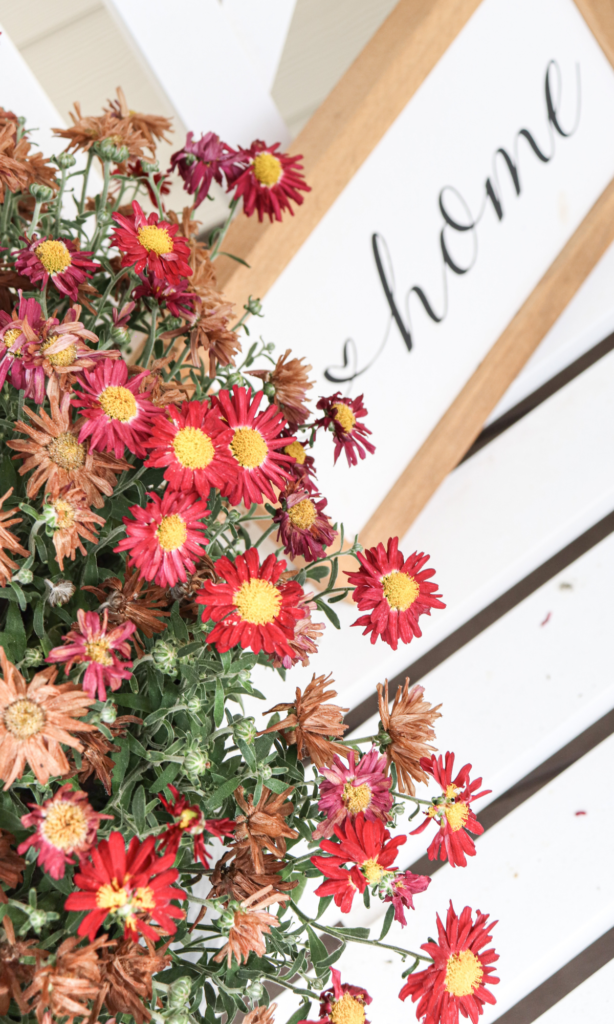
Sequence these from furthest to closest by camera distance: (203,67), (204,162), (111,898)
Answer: (203,67)
(204,162)
(111,898)

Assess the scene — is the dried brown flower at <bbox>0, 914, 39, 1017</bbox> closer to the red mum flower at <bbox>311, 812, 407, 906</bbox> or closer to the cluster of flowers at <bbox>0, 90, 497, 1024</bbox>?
the cluster of flowers at <bbox>0, 90, 497, 1024</bbox>

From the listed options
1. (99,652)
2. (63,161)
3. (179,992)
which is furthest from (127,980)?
(63,161)

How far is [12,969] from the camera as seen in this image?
287 mm

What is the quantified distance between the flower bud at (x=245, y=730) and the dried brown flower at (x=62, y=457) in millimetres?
116

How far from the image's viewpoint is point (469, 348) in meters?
0.73

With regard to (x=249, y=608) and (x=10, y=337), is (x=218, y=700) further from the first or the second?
(x=10, y=337)

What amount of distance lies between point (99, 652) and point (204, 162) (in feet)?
1.06

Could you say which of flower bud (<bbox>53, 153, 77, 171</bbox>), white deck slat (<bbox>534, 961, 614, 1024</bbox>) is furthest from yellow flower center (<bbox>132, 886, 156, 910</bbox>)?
white deck slat (<bbox>534, 961, 614, 1024</bbox>)

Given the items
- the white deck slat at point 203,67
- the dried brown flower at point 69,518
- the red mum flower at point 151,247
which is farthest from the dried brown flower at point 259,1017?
the white deck slat at point 203,67

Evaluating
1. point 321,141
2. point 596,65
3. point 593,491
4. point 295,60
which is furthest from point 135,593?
point 295,60

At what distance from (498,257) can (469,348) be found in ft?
0.32

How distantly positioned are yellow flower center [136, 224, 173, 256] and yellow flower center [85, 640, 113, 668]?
0.19 meters

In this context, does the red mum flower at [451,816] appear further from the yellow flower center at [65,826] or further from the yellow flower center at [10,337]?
the yellow flower center at [10,337]

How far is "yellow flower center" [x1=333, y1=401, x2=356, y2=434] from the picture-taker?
0.43 meters
